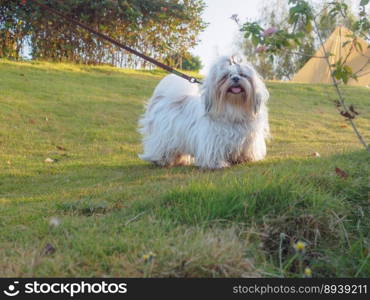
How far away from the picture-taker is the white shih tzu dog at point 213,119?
19.0 ft

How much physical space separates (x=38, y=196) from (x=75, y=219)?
1.51m

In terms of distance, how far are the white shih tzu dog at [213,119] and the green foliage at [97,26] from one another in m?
11.4

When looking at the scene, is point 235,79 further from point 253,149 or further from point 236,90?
point 253,149

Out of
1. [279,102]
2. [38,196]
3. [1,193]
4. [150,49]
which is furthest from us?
[150,49]

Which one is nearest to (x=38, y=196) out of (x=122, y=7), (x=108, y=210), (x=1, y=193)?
(x=1, y=193)

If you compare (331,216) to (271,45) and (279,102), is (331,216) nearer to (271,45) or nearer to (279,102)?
(271,45)

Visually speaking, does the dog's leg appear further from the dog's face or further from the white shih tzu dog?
the dog's face

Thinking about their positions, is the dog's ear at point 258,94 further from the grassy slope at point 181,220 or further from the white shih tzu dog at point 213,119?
the grassy slope at point 181,220

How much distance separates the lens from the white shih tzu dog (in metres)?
5.80

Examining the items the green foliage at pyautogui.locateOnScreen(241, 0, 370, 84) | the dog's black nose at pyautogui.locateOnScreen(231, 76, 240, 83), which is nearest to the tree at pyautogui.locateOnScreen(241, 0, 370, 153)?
the green foliage at pyautogui.locateOnScreen(241, 0, 370, 84)

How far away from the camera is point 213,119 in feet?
19.9

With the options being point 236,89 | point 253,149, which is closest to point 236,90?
point 236,89

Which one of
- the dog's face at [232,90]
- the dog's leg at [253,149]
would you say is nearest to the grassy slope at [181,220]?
the dog's leg at [253,149]

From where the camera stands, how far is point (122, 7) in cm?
1789
